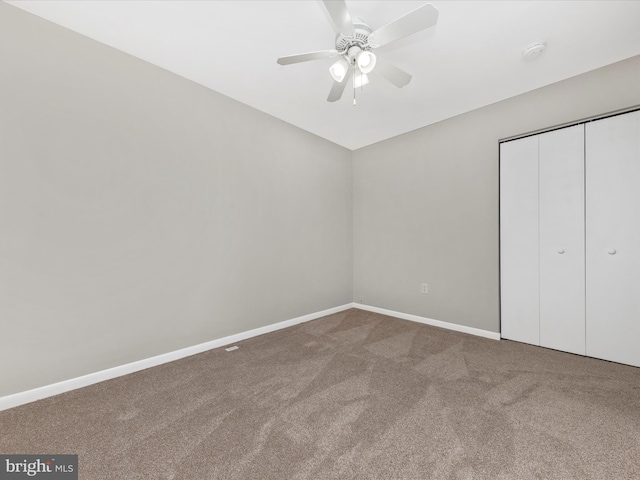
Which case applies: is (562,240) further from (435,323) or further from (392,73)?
(392,73)

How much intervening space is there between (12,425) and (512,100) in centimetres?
480

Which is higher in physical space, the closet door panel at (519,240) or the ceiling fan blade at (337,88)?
the ceiling fan blade at (337,88)

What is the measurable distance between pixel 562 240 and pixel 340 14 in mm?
2739

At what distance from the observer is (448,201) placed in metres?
3.37

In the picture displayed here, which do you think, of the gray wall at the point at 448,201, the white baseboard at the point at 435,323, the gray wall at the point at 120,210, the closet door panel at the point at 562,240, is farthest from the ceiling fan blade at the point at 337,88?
the white baseboard at the point at 435,323

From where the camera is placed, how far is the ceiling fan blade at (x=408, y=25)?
148 cm

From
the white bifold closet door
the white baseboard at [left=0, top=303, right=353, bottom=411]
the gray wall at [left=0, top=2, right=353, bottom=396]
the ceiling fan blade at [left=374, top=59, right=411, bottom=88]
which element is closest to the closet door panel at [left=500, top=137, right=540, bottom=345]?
the white bifold closet door

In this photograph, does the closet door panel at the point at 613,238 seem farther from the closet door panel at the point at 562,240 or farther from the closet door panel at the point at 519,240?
the closet door panel at the point at 519,240

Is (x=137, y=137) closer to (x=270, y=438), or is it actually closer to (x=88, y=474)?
(x=88, y=474)

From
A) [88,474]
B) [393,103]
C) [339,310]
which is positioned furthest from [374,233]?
[88,474]

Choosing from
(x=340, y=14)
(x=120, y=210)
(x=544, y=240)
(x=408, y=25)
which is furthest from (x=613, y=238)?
(x=120, y=210)

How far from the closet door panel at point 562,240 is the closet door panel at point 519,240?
0.21 ft

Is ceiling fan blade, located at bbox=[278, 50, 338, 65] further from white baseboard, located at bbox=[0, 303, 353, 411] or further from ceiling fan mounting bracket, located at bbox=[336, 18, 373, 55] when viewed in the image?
white baseboard, located at bbox=[0, 303, 353, 411]

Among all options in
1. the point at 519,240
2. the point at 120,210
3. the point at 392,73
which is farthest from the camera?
the point at 519,240
